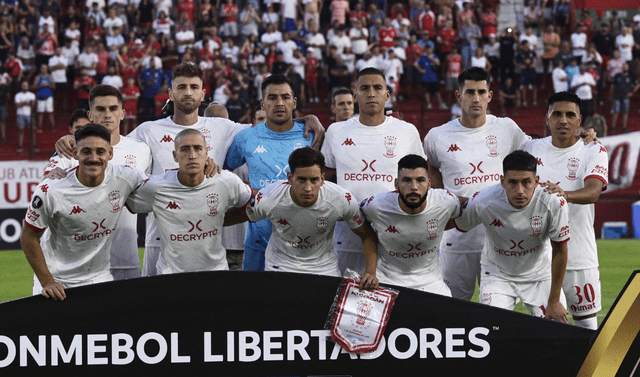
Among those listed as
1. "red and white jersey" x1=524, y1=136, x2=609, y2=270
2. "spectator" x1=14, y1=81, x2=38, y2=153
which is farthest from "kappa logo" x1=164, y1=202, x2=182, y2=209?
"spectator" x1=14, y1=81, x2=38, y2=153

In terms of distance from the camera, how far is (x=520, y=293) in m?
6.04

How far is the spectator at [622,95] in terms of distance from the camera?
20.0 meters

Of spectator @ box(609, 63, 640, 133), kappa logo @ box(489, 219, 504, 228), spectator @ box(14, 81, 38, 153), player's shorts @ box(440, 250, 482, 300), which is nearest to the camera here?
kappa logo @ box(489, 219, 504, 228)

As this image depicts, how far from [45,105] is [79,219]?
14402 millimetres

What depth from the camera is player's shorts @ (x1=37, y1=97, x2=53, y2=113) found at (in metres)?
18.9

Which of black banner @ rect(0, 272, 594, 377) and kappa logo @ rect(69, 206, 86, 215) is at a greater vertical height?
kappa logo @ rect(69, 206, 86, 215)

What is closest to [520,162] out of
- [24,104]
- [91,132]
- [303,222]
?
[303,222]

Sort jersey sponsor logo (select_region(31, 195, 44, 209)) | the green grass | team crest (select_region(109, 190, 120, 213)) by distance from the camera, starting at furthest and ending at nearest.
→ the green grass, team crest (select_region(109, 190, 120, 213)), jersey sponsor logo (select_region(31, 195, 44, 209))

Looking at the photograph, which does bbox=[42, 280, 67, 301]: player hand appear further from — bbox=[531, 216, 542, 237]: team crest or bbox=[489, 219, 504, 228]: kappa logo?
bbox=[531, 216, 542, 237]: team crest

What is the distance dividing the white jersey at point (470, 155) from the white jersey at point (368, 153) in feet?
0.97

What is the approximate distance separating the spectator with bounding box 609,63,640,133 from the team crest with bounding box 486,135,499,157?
46.7ft

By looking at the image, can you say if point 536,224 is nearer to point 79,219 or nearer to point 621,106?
point 79,219

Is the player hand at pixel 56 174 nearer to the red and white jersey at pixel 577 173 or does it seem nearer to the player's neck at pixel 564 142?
the red and white jersey at pixel 577 173

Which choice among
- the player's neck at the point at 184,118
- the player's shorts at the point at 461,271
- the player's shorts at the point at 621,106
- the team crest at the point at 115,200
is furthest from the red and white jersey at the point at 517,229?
the player's shorts at the point at 621,106
